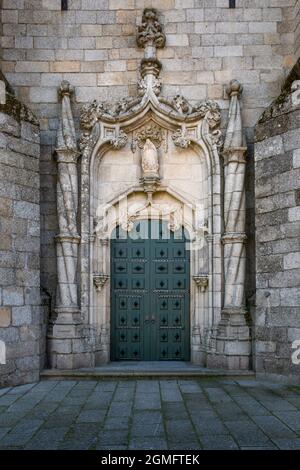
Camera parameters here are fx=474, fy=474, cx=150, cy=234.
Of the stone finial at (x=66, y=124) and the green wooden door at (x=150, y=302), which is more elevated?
the stone finial at (x=66, y=124)

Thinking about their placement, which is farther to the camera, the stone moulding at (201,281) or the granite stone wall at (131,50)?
the granite stone wall at (131,50)

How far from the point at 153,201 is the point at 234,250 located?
1570 mm

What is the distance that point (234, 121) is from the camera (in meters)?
7.36

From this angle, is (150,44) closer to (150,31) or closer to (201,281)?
(150,31)

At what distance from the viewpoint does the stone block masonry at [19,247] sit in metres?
6.35

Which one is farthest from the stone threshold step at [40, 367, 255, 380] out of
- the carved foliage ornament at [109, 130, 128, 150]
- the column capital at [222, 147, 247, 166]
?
the carved foliage ornament at [109, 130, 128, 150]

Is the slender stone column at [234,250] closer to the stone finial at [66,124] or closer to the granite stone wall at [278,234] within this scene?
the granite stone wall at [278,234]

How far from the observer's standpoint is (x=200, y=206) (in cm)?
765

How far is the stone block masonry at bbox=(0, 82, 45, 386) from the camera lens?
6348mm

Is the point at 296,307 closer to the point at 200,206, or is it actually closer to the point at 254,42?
the point at 200,206

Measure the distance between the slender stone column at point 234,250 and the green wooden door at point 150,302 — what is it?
78 centimetres

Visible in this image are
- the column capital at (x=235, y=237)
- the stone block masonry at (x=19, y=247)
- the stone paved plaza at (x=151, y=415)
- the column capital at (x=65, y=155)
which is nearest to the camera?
the stone paved plaza at (x=151, y=415)

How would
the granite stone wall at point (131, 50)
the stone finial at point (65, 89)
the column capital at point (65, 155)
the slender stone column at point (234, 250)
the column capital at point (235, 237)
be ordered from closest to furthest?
1. the slender stone column at point (234, 250)
2. the column capital at point (235, 237)
3. the column capital at point (65, 155)
4. the stone finial at point (65, 89)
5. the granite stone wall at point (131, 50)

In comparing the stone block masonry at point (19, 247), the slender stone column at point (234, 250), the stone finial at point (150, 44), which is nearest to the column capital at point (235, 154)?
the slender stone column at point (234, 250)
